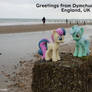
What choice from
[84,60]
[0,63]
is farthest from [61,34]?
[0,63]

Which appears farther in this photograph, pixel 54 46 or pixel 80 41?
pixel 80 41

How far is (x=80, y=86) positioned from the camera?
196 inches

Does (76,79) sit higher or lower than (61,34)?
lower

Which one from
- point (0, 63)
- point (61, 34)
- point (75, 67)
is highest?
point (61, 34)

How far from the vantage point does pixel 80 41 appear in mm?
Answer: 5609

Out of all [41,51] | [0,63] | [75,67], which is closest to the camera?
[75,67]

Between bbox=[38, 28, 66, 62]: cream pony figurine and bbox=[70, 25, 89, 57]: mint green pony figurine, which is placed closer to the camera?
bbox=[38, 28, 66, 62]: cream pony figurine

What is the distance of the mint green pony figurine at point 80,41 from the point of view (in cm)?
547

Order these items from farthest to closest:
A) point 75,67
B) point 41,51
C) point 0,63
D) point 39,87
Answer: point 0,63 < point 41,51 < point 39,87 < point 75,67

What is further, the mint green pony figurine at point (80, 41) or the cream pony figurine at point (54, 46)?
the mint green pony figurine at point (80, 41)

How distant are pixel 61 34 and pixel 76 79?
906 mm

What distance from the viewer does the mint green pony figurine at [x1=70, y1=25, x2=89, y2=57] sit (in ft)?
17.9

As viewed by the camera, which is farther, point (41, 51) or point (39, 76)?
point (41, 51)

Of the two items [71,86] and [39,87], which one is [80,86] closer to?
[71,86]
